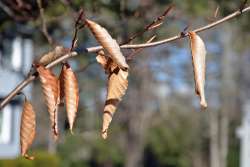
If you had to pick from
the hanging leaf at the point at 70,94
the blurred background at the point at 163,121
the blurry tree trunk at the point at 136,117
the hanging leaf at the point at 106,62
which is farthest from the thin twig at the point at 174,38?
the blurry tree trunk at the point at 136,117

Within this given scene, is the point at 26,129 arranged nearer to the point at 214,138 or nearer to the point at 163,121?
the point at 163,121

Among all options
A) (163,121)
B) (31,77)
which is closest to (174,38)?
(31,77)

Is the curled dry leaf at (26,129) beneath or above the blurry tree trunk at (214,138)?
beneath

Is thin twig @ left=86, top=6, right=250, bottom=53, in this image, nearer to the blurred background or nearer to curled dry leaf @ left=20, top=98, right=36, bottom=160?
curled dry leaf @ left=20, top=98, right=36, bottom=160

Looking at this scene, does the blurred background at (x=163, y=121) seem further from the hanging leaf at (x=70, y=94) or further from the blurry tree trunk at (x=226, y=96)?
the hanging leaf at (x=70, y=94)

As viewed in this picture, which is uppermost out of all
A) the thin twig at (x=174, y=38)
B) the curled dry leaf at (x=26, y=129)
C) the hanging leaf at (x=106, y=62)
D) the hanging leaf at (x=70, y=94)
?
the thin twig at (x=174, y=38)

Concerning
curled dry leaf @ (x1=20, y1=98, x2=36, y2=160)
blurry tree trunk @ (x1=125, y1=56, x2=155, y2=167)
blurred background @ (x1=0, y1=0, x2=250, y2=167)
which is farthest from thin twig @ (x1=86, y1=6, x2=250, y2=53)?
blurry tree trunk @ (x1=125, y1=56, x2=155, y2=167)
